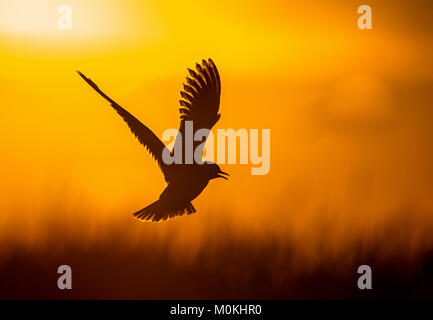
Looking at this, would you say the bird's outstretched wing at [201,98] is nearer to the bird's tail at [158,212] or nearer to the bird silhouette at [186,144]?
the bird silhouette at [186,144]

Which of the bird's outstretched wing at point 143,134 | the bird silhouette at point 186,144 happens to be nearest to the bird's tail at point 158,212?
the bird silhouette at point 186,144

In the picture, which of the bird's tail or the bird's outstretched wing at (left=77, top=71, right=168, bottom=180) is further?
the bird's tail

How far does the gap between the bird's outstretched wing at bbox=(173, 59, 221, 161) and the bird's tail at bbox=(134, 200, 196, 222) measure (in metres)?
0.36

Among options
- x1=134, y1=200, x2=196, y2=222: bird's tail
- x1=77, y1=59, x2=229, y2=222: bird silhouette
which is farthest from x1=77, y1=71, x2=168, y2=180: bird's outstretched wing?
x1=134, y1=200, x2=196, y2=222: bird's tail

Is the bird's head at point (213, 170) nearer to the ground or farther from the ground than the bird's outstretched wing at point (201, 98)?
nearer to the ground

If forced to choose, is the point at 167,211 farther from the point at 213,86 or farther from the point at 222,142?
the point at 213,86

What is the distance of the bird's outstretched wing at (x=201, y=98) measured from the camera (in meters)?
3.12

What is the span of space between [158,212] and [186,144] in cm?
40

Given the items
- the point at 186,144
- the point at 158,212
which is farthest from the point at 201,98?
the point at 158,212

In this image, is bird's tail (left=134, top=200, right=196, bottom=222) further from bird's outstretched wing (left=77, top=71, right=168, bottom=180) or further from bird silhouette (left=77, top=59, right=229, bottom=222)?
bird's outstretched wing (left=77, top=71, right=168, bottom=180)

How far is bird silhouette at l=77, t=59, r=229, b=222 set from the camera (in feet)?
10.2

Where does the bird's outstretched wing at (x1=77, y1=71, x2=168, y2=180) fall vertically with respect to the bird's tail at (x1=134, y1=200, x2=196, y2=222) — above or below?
above

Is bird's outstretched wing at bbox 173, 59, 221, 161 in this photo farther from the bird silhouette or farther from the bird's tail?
the bird's tail

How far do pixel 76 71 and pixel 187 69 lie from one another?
1.95ft
